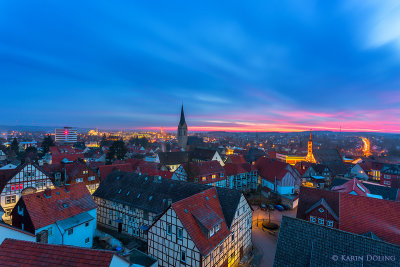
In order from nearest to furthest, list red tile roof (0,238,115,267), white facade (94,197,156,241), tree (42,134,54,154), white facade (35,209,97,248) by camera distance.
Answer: red tile roof (0,238,115,267), white facade (35,209,97,248), white facade (94,197,156,241), tree (42,134,54,154)

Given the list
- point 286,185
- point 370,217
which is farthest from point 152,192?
point 286,185

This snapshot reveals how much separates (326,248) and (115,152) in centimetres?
6960

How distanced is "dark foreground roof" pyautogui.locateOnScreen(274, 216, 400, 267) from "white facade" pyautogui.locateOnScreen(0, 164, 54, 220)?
40.0m

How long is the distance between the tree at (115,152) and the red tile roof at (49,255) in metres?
64.9

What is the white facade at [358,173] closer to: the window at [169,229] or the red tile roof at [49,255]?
the window at [169,229]

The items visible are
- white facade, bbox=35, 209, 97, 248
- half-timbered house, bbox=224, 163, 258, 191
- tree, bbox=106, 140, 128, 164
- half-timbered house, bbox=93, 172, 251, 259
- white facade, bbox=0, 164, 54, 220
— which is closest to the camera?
white facade, bbox=35, 209, 97, 248

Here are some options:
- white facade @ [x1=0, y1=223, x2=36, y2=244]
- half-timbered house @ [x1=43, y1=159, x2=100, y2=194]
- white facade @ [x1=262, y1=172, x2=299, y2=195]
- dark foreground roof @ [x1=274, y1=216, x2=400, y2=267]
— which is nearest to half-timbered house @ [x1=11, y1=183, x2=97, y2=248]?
white facade @ [x1=0, y1=223, x2=36, y2=244]

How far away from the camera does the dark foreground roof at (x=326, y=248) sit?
13195 mm

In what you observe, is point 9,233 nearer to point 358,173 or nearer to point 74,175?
point 74,175

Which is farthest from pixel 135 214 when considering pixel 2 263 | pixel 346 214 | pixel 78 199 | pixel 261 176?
pixel 261 176

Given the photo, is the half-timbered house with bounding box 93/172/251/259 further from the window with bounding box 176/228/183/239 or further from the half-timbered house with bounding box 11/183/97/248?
the window with bounding box 176/228/183/239

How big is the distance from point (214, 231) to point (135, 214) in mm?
12486

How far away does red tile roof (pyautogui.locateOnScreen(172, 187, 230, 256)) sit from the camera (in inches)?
689

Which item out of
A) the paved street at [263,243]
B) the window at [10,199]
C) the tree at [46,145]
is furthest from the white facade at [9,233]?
the tree at [46,145]
